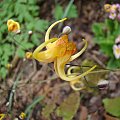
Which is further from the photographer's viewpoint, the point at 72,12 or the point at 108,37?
the point at 72,12

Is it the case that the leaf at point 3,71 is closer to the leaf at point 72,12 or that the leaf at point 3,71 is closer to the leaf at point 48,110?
the leaf at point 48,110

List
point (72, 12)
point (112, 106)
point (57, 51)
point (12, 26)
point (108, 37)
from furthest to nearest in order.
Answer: point (72, 12) < point (108, 37) < point (112, 106) < point (12, 26) < point (57, 51)

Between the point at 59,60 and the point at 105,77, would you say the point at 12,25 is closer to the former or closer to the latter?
the point at 59,60

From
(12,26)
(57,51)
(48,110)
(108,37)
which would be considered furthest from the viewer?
(108,37)

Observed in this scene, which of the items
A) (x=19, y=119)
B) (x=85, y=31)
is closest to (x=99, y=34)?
(x=85, y=31)

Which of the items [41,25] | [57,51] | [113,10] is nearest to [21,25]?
[41,25]

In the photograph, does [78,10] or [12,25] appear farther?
[78,10]

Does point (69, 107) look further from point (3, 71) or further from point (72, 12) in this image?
point (72, 12)
